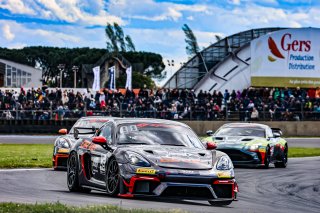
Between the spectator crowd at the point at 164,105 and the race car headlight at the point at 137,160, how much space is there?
99.8 ft

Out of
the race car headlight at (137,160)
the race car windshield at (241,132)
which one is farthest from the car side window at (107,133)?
the race car windshield at (241,132)

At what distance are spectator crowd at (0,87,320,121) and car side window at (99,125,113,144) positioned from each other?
2878cm

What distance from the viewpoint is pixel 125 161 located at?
1163cm

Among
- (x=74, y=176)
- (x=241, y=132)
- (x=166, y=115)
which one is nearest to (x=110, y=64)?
(x=166, y=115)

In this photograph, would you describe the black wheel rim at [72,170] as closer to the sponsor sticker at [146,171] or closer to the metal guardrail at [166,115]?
the sponsor sticker at [146,171]

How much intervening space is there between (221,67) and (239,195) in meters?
57.2

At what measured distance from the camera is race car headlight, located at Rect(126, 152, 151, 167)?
11.5 meters

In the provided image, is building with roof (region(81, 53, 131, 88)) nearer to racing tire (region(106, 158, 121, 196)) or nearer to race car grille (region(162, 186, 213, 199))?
racing tire (region(106, 158, 121, 196))

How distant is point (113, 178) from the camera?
11.9 meters

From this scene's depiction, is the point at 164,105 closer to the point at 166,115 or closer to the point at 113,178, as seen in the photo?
the point at 166,115

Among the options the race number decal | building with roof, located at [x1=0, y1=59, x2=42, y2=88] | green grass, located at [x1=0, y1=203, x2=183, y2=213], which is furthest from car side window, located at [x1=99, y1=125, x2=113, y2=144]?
building with roof, located at [x1=0, y1=59, x2=42, y2=88]

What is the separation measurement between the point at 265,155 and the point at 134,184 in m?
11.3

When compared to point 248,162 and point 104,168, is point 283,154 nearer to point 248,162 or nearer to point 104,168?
point 248,162

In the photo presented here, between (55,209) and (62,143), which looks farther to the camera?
(62,143)
